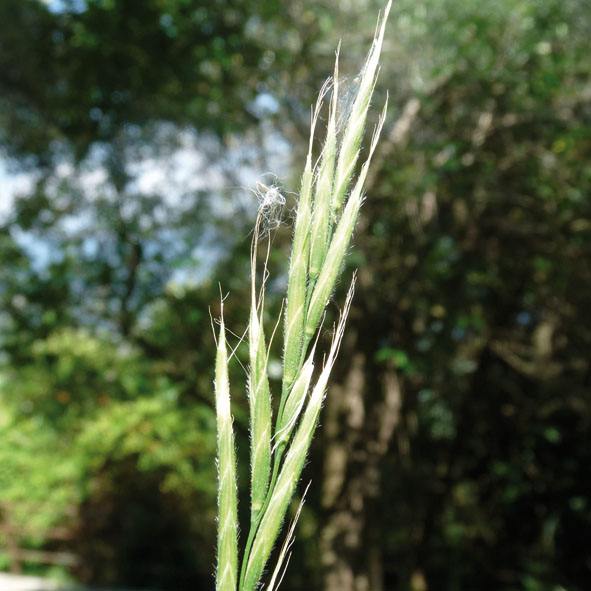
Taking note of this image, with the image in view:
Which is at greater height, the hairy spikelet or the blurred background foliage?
the blurred background foliage

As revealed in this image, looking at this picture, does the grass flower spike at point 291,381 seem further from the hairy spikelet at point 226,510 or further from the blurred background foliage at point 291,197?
the blurred background foliage at point 291,197

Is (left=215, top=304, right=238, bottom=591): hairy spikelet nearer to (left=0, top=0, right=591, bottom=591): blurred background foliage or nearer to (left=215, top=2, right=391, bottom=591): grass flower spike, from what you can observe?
(left=215, top=2, right=391, bottom=591): grass flower spike

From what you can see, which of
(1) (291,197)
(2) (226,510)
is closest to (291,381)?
(2) (226,510)

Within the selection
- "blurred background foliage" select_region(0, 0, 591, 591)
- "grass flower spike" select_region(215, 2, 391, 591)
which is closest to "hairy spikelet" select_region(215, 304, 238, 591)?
"grass flower spike" select_region(215, 2, 391, 591)

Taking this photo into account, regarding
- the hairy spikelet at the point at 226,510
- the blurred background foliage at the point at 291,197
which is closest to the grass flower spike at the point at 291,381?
the hairy spikelet at the point at 226,510

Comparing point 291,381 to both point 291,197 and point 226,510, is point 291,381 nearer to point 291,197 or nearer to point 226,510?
point 226,510
